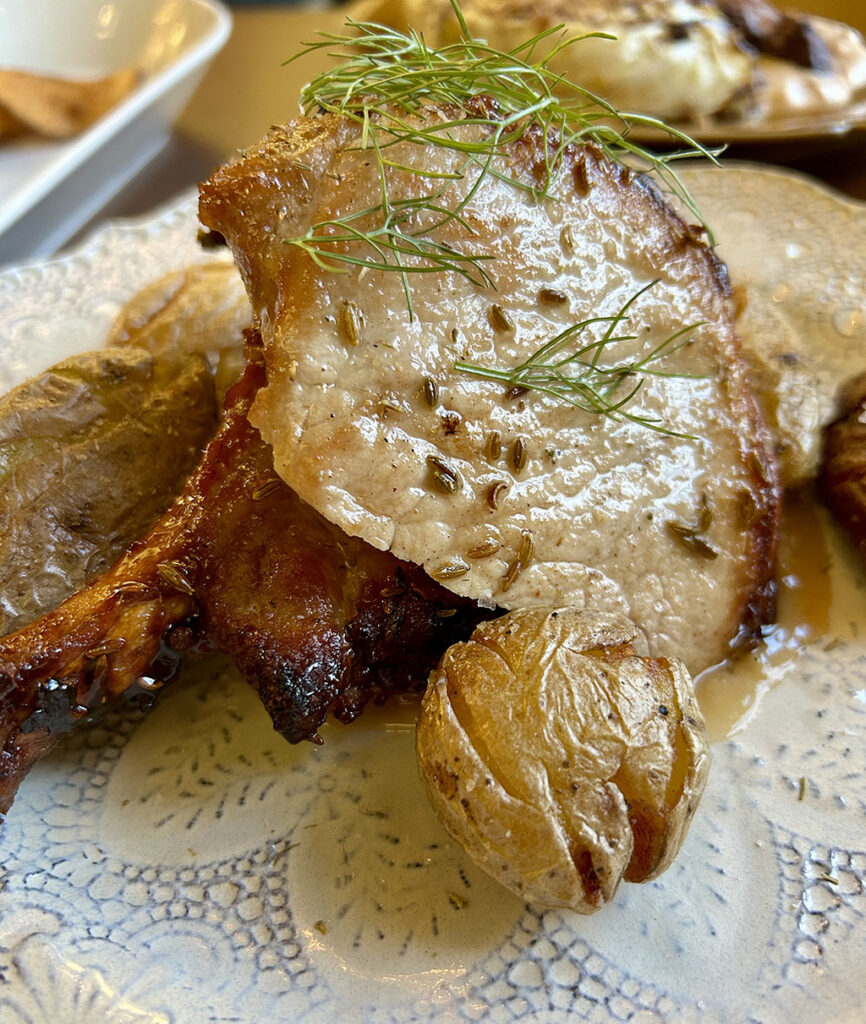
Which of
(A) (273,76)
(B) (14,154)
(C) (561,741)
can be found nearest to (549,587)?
(C) (561,741)

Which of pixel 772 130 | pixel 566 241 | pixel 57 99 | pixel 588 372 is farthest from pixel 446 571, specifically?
pixel 57 99

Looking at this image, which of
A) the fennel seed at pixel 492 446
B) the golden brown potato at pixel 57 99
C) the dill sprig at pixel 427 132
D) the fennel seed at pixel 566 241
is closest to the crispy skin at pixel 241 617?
the fennel seed at pixel 492 446

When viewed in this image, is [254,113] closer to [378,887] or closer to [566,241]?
[566,241]

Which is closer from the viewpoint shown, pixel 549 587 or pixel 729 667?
pixel 549 587

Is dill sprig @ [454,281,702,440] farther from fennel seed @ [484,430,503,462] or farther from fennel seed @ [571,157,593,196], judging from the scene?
fennel seed @ [571,157,593,196]

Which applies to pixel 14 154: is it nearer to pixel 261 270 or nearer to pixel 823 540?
pixel 261 270

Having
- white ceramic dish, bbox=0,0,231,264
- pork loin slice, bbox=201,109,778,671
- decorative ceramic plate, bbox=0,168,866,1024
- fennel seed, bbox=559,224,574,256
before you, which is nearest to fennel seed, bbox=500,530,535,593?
pork loin slice, bbox=201,109,778,671

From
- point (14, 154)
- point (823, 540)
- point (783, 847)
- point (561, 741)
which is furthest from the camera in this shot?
point (14, 154)
